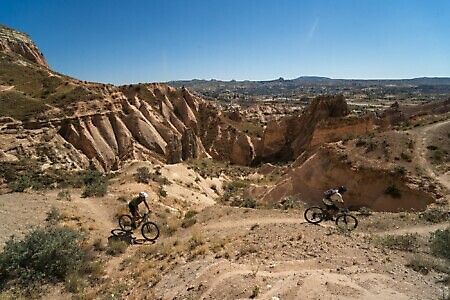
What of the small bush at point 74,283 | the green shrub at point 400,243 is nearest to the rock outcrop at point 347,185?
the green shrub at point 400,243

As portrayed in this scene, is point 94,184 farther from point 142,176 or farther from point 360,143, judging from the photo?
point 360,143

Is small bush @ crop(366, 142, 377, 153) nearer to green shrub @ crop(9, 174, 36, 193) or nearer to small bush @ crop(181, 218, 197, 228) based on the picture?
small bush @ crop(181, 218, 197, 228)

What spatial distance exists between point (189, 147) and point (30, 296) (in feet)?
107

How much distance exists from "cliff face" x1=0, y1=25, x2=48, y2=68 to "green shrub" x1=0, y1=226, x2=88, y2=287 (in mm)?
53917

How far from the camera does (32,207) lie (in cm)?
1273

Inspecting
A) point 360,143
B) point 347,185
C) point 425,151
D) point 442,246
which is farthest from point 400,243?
point 360,143

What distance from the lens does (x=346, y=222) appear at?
11359mm

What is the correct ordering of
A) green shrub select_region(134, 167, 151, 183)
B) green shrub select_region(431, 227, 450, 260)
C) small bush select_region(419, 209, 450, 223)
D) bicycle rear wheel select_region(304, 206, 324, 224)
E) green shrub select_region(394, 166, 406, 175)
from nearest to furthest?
green shrub select_region(431, 227, 450, 260), bicycle rear wheel select_region(304, 206, 324, 224), small bush select_region(419, 209, 450, 223), green shrub select_region(134, 167, 151, 183), green shrub select_region(394, 166, 406, 175)

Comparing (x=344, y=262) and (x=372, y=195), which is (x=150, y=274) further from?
(x=372, y=195)

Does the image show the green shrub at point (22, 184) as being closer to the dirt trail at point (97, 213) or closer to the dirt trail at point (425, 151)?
the dirt trail at point (97, 213)

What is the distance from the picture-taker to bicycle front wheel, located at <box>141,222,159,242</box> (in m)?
11.0

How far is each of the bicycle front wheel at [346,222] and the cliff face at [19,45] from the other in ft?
188

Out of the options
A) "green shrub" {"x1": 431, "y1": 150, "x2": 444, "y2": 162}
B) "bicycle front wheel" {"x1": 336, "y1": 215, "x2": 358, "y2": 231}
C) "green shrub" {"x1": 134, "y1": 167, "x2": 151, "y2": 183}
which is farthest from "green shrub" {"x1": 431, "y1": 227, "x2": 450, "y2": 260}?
"green shrub" {"x1": 134, "y1": 167, "x2": 151, "y2": 183}

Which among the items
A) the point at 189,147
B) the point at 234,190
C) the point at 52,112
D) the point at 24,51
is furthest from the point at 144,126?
the point at 24,51
